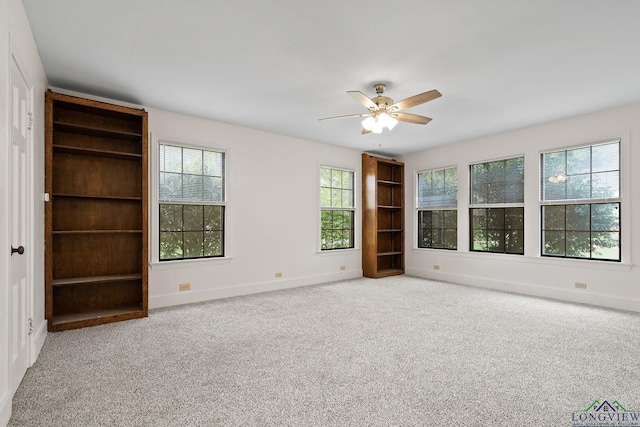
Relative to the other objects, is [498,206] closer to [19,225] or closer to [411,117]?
[411,117]

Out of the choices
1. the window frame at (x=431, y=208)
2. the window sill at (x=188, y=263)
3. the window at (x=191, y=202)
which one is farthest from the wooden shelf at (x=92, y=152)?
the window frame at (x=431, y=208)

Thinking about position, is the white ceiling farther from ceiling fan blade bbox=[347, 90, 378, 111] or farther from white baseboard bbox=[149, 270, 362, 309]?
white baseboard bbox=[149, 270, 362, 309]

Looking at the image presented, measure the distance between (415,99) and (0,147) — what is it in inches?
119

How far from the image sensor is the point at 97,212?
12.6 feet

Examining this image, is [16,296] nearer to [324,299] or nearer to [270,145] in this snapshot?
[324,299]

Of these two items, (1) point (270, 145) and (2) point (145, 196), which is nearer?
(2) point (145, 196)

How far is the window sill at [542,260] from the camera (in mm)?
4297

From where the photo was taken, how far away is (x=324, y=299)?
4.75 meters

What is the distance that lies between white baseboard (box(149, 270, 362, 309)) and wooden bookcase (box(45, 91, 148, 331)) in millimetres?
321

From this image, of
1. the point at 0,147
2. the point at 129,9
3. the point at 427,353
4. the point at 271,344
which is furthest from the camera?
the point at 271,344

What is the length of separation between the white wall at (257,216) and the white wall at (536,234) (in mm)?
1657

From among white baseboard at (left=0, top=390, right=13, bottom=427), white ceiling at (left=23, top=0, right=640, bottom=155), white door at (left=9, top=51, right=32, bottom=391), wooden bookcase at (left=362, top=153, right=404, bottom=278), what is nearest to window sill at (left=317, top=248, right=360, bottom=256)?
wooden bookcase at (left=362, top=153, right=404, bottom=278)

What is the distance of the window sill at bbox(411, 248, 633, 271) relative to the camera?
4.30 m

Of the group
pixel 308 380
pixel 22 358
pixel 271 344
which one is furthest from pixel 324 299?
pixel 22 358
